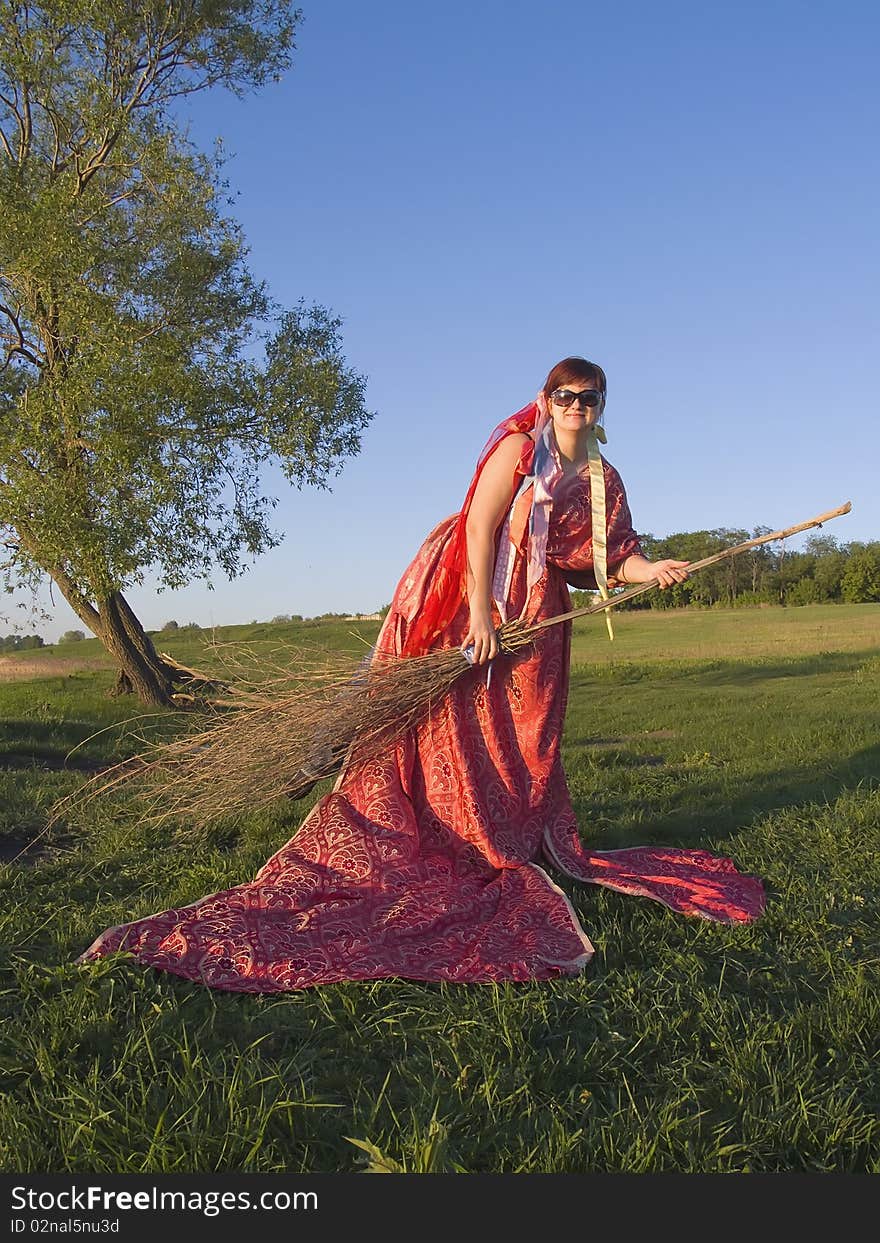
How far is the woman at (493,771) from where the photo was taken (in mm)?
3744

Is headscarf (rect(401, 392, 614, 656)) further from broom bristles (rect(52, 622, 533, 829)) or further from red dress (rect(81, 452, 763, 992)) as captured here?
broom bristles (rect(52, 622, 533, 829))

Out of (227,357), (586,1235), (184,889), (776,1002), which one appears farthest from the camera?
(227,357)

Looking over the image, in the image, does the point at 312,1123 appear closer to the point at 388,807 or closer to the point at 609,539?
the point at 388,807

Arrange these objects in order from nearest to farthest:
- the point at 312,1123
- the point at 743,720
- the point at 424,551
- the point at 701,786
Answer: the point at 312,1123 → the point at 424,551 → the point at 701,786 → the point at 743,720

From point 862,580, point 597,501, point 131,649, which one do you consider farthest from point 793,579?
point 597,501

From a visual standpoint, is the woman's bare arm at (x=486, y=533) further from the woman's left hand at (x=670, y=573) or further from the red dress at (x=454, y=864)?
the woman's left hand at (x=670, y=573)

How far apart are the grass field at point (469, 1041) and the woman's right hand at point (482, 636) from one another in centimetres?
95

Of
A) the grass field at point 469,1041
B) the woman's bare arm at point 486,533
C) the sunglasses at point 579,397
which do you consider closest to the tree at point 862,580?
the grass field at point 469,1041

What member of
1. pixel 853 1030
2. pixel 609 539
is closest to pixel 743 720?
pixel 609 539

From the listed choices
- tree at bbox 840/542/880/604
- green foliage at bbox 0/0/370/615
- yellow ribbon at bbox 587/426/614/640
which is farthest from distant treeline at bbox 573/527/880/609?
yellow ribbon at bbox 587/426/614/640

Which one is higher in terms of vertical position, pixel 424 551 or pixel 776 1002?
pixel 424 551

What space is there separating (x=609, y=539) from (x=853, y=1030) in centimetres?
261

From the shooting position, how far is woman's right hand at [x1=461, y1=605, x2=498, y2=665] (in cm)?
433

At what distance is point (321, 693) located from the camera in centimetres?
480
